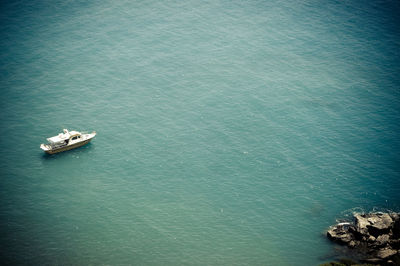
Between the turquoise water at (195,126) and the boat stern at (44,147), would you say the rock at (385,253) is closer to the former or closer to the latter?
the turquoise water at (195,126)

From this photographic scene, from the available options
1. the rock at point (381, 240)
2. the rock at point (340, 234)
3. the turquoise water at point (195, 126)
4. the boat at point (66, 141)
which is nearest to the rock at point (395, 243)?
the rock at point (381, 240)

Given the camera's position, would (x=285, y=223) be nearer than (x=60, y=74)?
Yes

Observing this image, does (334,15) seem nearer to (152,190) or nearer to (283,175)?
(283,175)

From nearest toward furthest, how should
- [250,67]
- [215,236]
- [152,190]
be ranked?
[215,236]
[152,190]
[250,67]

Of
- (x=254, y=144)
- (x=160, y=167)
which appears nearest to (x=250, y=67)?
(x=254, y=144)

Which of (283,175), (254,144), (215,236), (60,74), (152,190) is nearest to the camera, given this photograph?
(215,236)

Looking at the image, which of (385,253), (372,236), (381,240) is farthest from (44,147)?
(385,253)
